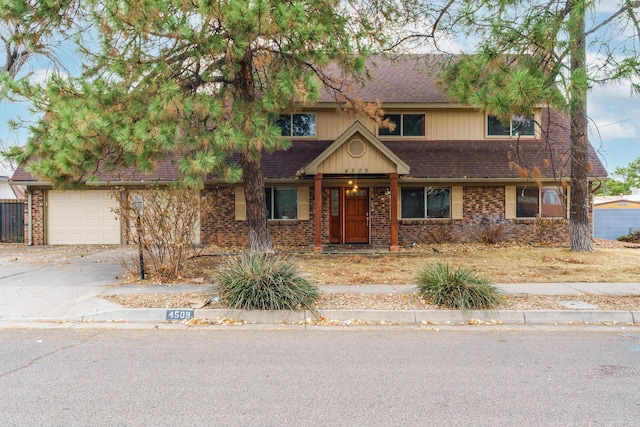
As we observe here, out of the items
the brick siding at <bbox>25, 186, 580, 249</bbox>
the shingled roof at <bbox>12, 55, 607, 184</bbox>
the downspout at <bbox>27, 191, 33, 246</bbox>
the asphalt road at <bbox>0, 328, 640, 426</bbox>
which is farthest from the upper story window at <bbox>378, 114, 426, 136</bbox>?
the downspout at <bbox>27, 191, 33, 246</bbox>

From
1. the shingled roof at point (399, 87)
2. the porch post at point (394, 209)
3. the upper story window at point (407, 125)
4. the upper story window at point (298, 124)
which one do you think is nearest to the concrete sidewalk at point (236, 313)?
the porch post at point (394, 209)

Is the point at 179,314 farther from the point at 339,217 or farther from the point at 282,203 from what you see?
the point at 339,217

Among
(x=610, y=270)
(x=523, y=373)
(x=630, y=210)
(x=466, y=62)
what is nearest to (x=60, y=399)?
Answer: (x=523, y=373)

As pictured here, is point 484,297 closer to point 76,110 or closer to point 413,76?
point 76,110

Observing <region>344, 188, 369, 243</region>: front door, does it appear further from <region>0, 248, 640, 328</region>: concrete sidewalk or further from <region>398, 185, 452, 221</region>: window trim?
<region>0, 248, 640, 328</region>: concrete sidewalk

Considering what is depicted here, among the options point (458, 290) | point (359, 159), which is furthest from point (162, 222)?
point (359, 159)

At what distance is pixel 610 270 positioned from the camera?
36.1ft

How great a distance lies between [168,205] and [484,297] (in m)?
6.18

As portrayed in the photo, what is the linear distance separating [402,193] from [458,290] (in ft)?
32.1

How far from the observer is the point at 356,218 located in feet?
55.6

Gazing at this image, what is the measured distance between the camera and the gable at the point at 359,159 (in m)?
14.4

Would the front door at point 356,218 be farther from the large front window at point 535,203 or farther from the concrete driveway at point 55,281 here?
the concrete driveway at point 55,281

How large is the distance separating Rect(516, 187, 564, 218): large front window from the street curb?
10.3 metres

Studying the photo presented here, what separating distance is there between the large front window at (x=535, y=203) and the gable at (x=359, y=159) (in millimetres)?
5417
